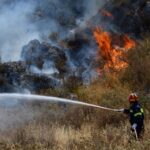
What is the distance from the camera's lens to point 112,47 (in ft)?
80.6

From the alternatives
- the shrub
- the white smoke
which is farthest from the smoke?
the shrub

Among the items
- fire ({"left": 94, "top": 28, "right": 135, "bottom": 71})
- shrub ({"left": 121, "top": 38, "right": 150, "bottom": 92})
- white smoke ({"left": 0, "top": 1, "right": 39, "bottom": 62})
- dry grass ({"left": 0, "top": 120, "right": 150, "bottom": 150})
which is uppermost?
white smoke ({"left": 0, "top": 1, "right": 39, "bottom": 62})

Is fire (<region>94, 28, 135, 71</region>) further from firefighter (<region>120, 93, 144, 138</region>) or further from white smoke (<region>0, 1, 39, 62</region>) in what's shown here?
firefighter (<region>120, 93, 144, 138</region>)

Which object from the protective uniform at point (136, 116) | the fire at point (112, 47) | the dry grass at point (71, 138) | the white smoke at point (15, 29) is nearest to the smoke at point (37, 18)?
the white smoke at point (15, 29)

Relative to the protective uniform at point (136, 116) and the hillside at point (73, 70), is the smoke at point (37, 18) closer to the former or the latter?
the hillside at point (73, 70)

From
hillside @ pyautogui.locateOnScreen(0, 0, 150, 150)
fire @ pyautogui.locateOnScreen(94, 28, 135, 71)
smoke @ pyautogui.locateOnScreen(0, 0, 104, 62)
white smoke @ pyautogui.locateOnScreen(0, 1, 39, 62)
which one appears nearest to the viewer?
hillside @ pyautogui.locateOnScreen(0, 0, 150, 150)

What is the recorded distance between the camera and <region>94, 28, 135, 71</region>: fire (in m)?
23.1

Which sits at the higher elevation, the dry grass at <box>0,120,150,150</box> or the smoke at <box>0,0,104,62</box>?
the smoke at <box>0,0,104,62</box>

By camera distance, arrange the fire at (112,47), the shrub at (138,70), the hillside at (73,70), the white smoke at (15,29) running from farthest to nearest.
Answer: the white smoke at (15,29)
the fire at (112,47)
the shrub at (138,70)
the hillside at (73,70)

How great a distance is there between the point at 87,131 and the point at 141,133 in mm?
2033

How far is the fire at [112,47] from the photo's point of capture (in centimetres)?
2306

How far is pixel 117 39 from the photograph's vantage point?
25375 mm

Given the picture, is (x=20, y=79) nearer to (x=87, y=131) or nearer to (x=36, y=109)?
(x=36, y=109)

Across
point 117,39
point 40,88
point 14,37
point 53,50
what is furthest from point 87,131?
point 14,37
